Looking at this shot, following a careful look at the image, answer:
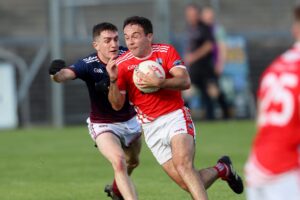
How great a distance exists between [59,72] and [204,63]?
1292 centimetres

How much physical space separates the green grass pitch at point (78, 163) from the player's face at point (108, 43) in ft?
5.88

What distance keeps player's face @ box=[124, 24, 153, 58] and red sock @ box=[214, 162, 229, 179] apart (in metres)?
1.75

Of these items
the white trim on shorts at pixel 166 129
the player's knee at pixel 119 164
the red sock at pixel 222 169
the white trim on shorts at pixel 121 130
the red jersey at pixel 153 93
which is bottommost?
the red sock at pixel 222 169

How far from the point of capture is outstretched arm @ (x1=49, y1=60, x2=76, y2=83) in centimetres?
1077

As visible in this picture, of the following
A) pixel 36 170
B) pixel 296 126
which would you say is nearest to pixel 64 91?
pixel 36 170

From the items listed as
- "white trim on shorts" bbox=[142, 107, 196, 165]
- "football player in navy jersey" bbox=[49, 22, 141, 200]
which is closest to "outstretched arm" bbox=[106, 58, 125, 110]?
"white trim on shorts" bbox=[142, 107, 196, 165]

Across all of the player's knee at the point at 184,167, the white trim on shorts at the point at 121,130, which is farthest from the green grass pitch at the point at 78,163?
the player's knee at the point at 184,167

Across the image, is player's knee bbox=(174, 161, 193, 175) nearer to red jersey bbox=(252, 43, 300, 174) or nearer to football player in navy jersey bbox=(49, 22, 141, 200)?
Result: football player in navy jersey bbox=(49, 22, 141, 200)

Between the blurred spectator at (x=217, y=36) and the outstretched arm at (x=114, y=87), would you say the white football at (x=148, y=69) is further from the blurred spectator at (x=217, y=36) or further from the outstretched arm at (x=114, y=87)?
the blurred spectator at (x=217, y=36)

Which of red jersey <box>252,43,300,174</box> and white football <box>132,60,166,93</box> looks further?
white football <box>132,60,166,93</box>

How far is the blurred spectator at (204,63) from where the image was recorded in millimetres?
23344

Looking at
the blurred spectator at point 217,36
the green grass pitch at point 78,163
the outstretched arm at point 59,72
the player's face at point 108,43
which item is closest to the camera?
the outstretched arm at point 59,72

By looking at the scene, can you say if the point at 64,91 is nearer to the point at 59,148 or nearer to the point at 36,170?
the point at 59,148

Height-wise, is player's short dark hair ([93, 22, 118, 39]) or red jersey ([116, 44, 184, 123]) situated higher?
player's short dark hair ([93, 22, 118, 39])
